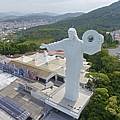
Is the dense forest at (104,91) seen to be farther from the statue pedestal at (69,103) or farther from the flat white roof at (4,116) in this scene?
the flat white roof at (4,116)

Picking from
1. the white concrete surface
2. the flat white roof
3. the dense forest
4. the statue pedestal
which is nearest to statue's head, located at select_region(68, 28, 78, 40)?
the statue pedestal

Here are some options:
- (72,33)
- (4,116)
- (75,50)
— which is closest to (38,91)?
(4,116)

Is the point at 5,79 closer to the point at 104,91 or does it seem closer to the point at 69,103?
the point at 69,103

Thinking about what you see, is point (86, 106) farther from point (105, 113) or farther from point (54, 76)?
point (54, 76)

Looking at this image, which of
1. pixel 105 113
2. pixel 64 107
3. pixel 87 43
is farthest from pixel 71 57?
pixel 105 113

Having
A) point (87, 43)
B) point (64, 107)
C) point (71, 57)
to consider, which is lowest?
point (64, 107)

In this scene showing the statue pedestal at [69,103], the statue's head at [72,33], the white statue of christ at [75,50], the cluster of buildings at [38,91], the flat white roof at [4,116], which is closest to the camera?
the white statue of christ at [75,50]

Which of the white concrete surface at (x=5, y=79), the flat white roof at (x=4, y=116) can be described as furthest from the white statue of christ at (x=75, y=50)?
the white concrete surface at (x=5, y=79)
